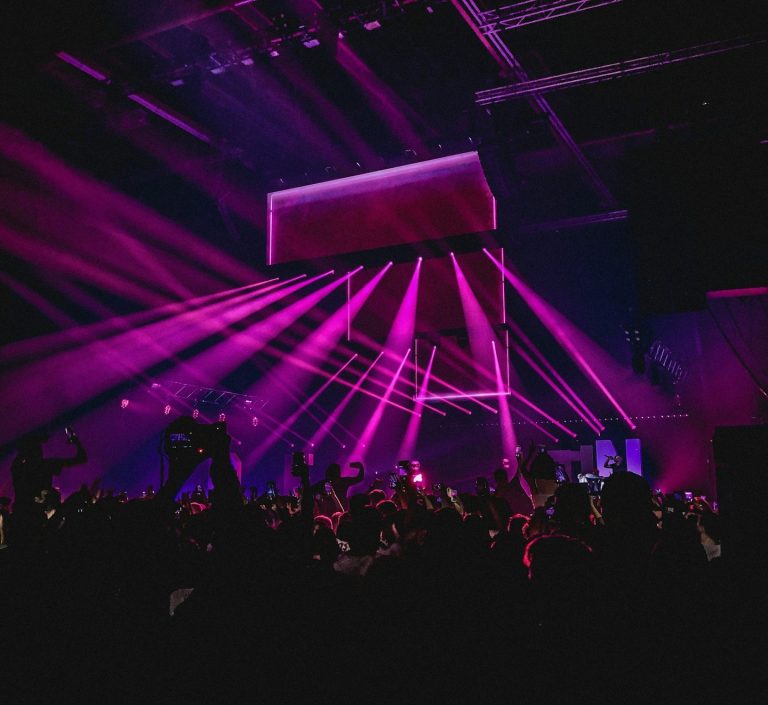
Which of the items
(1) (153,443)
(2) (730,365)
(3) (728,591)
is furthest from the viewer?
(1) (153,443)

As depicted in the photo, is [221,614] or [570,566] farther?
[570,566]

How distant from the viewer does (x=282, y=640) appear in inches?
81.6

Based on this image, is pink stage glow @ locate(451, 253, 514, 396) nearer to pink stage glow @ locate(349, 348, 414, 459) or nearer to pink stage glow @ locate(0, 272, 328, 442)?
pink stage glow @ locate(349, 348, 414, 459)

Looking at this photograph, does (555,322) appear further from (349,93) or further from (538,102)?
(349,93)

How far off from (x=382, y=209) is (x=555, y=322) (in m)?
3.64

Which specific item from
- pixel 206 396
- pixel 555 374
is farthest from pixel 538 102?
pixel 206 396

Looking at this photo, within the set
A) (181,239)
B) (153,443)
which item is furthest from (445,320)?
(153,443)

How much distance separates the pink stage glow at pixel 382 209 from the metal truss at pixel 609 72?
1666mm

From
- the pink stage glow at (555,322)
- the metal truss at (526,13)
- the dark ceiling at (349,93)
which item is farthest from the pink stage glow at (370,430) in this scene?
the metal truss at (526,13)

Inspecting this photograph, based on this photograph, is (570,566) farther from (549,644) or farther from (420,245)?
(420,245)

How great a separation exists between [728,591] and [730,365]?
10.5 m

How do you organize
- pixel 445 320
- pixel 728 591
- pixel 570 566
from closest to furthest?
pixel 728 591 → pixel 570 566 → pixel 445 320

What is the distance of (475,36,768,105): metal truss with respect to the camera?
6.00 metres

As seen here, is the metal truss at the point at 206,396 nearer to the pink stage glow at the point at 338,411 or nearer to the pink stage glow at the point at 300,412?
the pink stage glow at the point at 300,412
